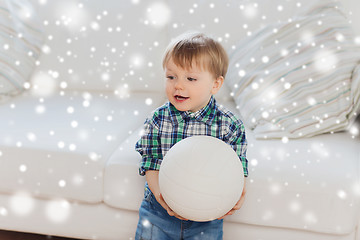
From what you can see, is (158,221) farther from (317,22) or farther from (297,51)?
(317,22)

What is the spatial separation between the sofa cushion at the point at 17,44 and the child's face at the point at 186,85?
1027 mm

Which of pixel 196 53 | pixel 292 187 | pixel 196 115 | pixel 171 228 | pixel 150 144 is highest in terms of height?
pixel 196 53

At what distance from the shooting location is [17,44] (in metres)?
2.01

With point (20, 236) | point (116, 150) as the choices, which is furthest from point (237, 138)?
point (20, 236)

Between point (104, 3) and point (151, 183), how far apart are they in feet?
→ 3.80

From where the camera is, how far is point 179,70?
125 cm

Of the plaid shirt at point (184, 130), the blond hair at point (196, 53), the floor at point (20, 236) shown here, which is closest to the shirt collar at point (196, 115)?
the plaid shirt at point (184, 130)

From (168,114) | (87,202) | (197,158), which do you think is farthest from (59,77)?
(197,158)

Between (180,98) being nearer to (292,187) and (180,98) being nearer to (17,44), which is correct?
(292,187)

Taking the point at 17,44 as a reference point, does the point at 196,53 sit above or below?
below

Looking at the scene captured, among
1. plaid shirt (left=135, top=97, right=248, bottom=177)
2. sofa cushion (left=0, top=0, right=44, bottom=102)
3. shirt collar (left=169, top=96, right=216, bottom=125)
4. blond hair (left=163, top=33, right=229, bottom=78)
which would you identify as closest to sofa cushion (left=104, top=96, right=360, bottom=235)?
plaid shirt (left=135, top=97, right=248, bottom=177)

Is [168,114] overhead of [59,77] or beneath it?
beneath

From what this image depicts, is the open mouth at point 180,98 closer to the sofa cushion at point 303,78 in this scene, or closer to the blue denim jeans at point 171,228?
the blue denim jeans at point 171,228

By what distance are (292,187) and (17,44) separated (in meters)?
1.45
